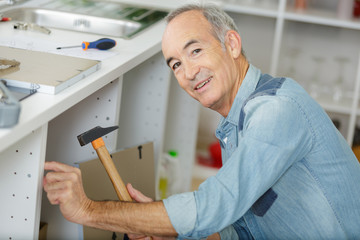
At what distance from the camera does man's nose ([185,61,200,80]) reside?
154cm

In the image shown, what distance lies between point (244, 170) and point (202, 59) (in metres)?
Result: 0.41

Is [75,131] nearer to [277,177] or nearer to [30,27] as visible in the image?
[30,27]

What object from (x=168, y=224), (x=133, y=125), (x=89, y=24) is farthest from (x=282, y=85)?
(x=89, y=24)

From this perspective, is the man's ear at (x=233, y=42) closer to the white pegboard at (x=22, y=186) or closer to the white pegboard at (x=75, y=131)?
the white pegboard at (x=75, y=131)

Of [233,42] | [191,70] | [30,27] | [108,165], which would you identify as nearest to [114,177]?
[108,165]

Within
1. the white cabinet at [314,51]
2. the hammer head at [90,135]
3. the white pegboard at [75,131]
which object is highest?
the hammer head at [90,135]

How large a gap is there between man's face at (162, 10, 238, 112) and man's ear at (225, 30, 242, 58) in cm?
2

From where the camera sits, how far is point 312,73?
3.61 meters

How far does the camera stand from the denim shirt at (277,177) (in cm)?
124

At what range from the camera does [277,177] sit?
130 centimetres

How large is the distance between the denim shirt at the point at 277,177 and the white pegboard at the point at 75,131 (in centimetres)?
37

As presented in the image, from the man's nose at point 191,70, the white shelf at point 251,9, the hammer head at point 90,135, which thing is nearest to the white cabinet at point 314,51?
the white shelf at point 251,9

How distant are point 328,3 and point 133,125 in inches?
73.7

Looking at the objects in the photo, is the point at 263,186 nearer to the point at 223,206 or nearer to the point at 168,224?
the point at 223,206
